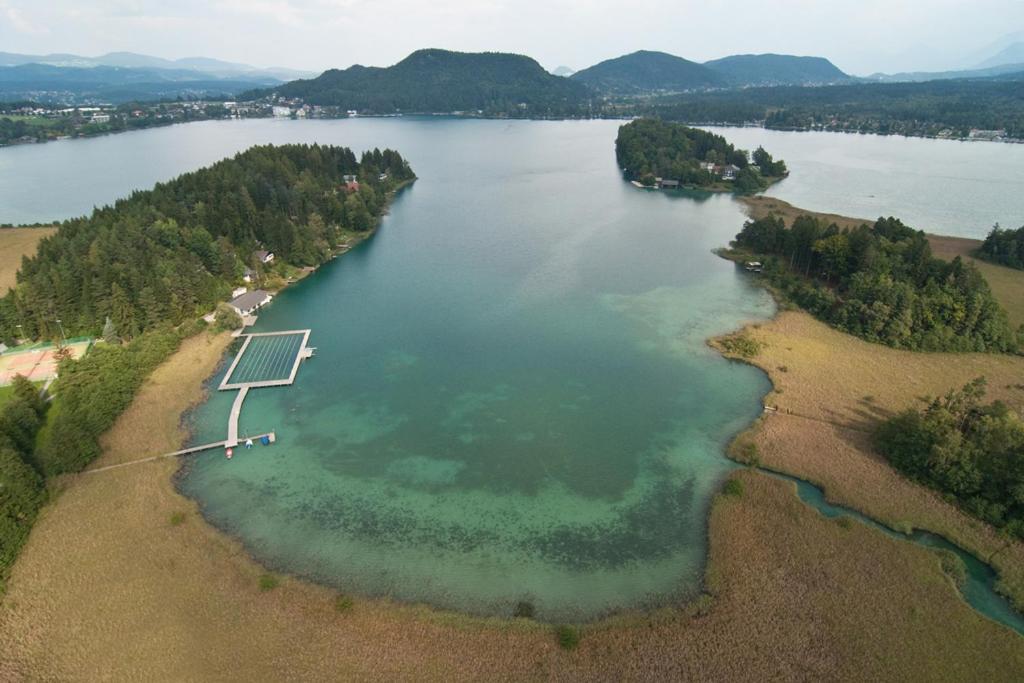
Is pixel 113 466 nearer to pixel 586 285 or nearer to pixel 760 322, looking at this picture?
pixel 586 285

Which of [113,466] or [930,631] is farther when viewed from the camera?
[113,466]

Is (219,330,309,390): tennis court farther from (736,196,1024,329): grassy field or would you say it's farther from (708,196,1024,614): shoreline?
(736,196,1024,329): grassy field

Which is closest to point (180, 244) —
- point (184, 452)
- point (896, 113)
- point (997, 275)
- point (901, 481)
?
point (184, 452)

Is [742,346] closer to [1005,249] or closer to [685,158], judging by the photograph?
[1005,249]

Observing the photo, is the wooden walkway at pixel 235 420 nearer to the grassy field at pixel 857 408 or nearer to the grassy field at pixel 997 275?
the grassy field at pixel 857 408

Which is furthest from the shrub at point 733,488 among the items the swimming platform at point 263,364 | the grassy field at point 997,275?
the grassy field at point 997,275

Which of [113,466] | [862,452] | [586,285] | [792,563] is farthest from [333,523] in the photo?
[586,285]
